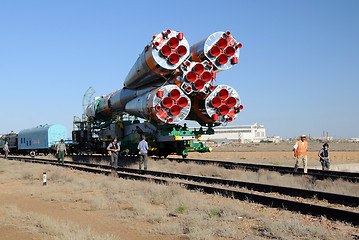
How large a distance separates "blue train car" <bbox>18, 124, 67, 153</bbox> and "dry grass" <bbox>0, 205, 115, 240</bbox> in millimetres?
33642

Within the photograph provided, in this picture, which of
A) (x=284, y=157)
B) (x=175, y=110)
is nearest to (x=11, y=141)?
(x=284, y=157)

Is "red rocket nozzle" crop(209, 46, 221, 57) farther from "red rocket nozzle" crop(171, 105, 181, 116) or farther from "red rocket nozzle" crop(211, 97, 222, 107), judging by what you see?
"red rocket nozzle" crop(171, 105, 181, 116)

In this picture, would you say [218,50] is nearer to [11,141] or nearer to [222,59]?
[222,59]

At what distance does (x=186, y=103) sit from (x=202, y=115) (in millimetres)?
1962

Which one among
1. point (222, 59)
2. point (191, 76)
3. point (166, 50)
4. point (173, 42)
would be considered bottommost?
point (191, 76)

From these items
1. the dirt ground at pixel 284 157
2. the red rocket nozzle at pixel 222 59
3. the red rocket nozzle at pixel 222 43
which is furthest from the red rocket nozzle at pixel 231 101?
the dirt ground at pixel 284 157

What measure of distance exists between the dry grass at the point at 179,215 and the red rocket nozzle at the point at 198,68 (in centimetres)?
997

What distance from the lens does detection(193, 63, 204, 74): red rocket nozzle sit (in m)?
21.3

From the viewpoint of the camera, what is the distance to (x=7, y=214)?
8.96m

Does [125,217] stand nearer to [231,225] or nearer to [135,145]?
[231,225]

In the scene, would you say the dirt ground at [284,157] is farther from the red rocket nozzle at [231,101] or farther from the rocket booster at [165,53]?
the rocket booster at [165,53]

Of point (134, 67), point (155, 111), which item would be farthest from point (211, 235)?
point (134, 67)

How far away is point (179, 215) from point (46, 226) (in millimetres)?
2865

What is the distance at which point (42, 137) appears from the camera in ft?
140
